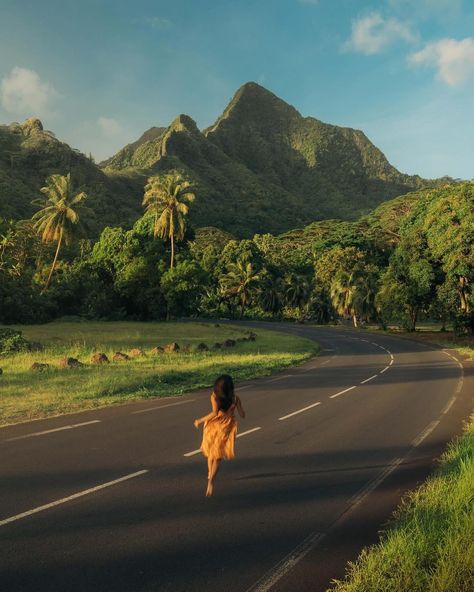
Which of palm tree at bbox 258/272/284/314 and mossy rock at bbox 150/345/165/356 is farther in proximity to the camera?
palm tree at bbox 258/272/284/314

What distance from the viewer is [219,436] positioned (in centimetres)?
638

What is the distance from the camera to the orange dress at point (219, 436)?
→ 637 cm

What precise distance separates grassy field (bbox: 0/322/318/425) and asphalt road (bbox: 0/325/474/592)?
1.60m

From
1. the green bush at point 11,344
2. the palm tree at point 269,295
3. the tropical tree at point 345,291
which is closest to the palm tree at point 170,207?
the tropical tree at point 345,291

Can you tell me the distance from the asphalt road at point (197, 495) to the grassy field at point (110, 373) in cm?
160

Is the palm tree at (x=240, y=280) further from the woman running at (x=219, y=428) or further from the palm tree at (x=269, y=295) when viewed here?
the woman running at (x=219, y=428)

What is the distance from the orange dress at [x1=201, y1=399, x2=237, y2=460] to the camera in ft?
20.9

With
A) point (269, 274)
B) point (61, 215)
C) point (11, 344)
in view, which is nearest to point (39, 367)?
point (11, 344)

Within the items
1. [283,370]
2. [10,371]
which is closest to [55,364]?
[10,371]

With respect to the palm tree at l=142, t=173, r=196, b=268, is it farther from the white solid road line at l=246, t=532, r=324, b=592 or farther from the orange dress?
the white solid road line at l=246, t=532, r=324, b=592

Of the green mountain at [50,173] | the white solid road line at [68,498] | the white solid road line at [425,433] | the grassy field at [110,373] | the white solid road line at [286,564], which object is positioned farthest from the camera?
the green mountain at [50,173]

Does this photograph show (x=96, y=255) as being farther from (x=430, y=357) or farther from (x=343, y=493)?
(x=343, y=493)

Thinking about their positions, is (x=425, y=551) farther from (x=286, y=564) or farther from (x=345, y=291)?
(x=345, y=291)

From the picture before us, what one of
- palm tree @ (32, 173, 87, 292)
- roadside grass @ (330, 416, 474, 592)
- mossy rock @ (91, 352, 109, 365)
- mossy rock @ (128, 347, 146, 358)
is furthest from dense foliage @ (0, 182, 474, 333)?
roadside grass @ (330, 416, 474, 592)
